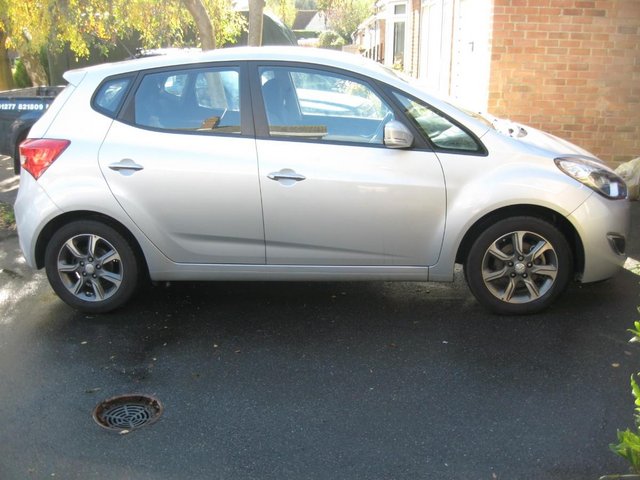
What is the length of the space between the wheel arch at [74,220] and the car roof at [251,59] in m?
0.97

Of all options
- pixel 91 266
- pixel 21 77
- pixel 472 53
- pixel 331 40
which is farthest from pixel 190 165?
pixel 331 40

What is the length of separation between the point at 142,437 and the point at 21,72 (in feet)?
71.8

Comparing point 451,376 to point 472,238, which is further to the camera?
point 472,238

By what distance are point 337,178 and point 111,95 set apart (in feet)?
5.66

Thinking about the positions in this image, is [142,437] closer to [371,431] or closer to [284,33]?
[371,431]

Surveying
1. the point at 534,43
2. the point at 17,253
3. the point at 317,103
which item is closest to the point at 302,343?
the point at 317,103

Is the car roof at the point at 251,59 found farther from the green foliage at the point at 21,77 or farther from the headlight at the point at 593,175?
the green foliage at the point at 21,77

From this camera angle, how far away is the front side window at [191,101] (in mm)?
4727

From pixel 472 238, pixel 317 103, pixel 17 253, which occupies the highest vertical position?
pixel 317 103

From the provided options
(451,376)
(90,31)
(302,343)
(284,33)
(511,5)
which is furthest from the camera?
(284,33)

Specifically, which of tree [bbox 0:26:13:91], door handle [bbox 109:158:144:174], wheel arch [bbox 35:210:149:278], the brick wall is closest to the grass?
wheel arch [bbox 35:210:149:278]

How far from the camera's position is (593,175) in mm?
4664

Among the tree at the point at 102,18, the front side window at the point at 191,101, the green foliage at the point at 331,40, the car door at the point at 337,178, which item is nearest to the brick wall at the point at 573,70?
the tree at the point at 102,18

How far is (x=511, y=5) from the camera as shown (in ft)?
27.6
